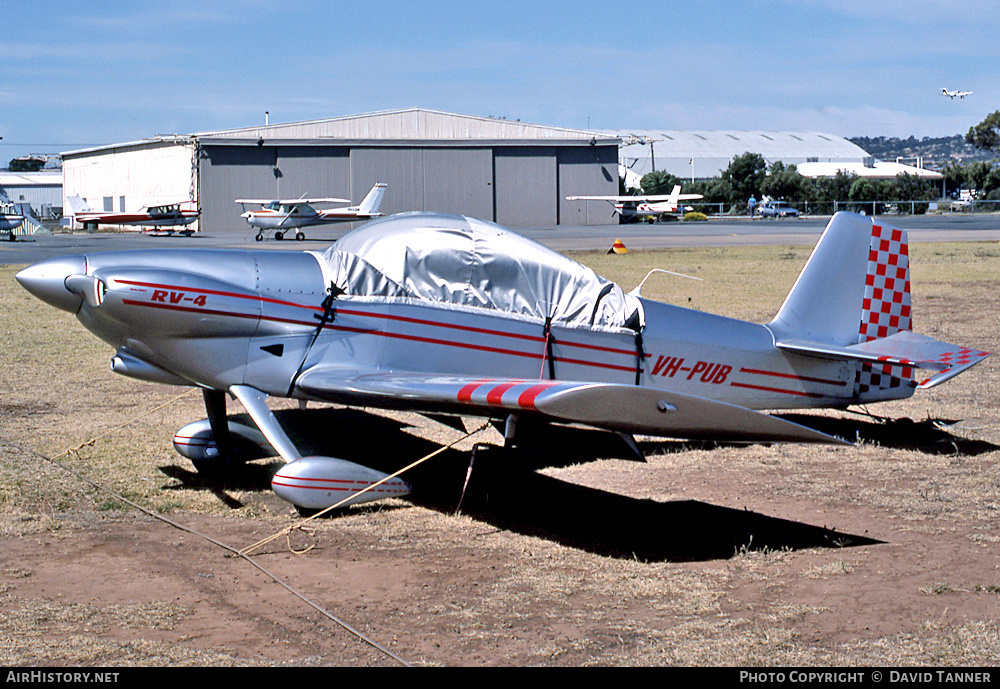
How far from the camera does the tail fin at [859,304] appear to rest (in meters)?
8.40

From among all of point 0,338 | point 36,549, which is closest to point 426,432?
point 36,549

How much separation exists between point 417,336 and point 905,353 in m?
4.13

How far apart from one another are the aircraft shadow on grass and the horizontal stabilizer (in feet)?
2.92

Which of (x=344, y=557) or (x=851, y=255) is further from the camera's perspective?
(x=851, y=255)

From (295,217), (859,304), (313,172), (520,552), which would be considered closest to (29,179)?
(313,172)

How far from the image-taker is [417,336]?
23.3 feet

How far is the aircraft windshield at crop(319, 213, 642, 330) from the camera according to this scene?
718cm

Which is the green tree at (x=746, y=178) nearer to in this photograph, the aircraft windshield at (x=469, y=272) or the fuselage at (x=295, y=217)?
the fuselage at (x=295, y=217)

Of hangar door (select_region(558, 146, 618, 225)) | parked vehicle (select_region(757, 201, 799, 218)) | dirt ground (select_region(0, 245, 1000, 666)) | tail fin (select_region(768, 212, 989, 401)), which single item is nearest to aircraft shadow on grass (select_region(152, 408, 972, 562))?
dirt ground (select_region(0, 245, 1000, 666))

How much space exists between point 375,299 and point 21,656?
355 cm

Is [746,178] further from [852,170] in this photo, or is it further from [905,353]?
[905,353]

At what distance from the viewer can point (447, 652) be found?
173 inches

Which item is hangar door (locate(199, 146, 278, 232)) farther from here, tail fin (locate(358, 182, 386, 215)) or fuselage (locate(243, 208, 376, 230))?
tail fin (locate(358, 182, 386, 215))

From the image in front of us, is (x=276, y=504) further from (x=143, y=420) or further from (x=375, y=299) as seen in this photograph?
(x=143, y=420)
